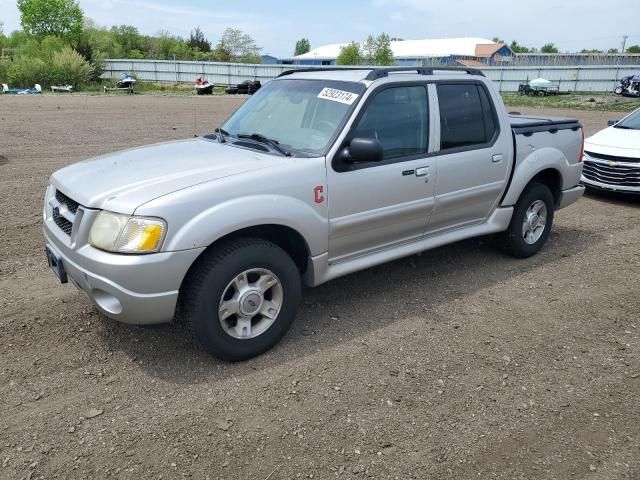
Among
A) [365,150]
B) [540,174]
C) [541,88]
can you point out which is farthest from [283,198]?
[541,88]

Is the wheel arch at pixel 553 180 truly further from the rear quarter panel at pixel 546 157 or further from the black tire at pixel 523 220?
the black tire at pixel 523 220

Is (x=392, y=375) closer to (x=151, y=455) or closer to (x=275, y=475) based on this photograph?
(x=275, y=475)

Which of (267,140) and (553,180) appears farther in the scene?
(553,180)

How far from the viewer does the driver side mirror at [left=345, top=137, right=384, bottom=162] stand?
12.1ft

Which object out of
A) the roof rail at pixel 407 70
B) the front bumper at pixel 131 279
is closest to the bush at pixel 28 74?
the roof rail at pixel 407 70

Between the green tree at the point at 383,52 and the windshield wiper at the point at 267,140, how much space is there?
64.1 metres

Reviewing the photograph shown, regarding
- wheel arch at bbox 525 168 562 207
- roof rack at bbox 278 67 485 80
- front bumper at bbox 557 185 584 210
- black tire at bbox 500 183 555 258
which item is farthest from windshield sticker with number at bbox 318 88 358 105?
front bumper at bbox 557 185 584 210

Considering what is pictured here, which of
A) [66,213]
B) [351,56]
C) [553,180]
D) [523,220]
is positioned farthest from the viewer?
[351,56]

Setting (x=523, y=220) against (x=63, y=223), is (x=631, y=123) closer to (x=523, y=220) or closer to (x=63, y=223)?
(x=523, y=220)

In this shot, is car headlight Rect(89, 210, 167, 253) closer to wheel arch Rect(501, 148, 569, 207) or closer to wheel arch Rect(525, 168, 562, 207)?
wheel arch Rect(501, 148, 569, 207)

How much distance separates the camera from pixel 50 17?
75.2 metres

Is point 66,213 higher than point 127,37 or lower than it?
lower

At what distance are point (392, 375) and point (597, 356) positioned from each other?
5.04ft

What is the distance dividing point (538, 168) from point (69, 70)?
1820 inches
